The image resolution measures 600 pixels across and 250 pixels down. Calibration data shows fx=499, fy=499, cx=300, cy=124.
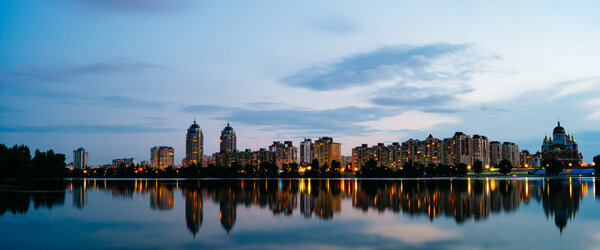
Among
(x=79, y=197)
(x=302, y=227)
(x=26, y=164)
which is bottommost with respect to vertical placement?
(x=79, y=197)

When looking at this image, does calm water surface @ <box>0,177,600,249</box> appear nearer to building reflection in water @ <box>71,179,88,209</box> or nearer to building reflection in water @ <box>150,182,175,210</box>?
building reflection in water @ <box>150,182,175,210</box>

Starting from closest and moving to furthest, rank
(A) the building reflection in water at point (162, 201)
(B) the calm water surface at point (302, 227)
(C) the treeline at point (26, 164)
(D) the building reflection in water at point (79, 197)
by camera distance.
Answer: (B) the calm water surface at point (302, 227), (A) the building reflection in water at point (162, 201), (D) the building reflection in water at point (79, 197), (C) the treeline at point (26, 164)

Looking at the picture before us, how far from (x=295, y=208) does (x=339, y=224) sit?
11.5 meters

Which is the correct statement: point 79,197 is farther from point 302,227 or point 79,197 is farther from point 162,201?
point 302,227

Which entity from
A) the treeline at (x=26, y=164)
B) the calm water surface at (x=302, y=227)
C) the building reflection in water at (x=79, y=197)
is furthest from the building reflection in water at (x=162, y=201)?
the treeline at (x=26, y=164)

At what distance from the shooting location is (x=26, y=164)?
3893 inches

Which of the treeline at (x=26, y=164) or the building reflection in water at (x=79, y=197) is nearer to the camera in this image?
the building reflection in water at (x=79, y=197)

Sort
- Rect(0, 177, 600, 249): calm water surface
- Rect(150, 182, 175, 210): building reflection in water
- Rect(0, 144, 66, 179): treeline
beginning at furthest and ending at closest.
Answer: Rect(0, 144, 66, 179): treeline < Rect(150, 182, 175, 210): building reflection in water < Rect(0, 177, 600, 249): calm water surface

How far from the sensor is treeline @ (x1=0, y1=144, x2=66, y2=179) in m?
89.4

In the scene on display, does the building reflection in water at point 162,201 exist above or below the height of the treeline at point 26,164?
below

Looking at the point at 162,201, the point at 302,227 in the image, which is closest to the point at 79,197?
the point at 162,201

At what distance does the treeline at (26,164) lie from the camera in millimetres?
89356

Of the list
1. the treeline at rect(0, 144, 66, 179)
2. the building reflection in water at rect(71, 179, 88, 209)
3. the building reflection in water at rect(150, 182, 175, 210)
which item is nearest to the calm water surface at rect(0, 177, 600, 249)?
the building reflection in water at rect(150, 182, 175, 210)

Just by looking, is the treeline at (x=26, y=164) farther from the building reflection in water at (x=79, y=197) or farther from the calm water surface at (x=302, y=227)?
the calm water surface at (x=302, y=227)
